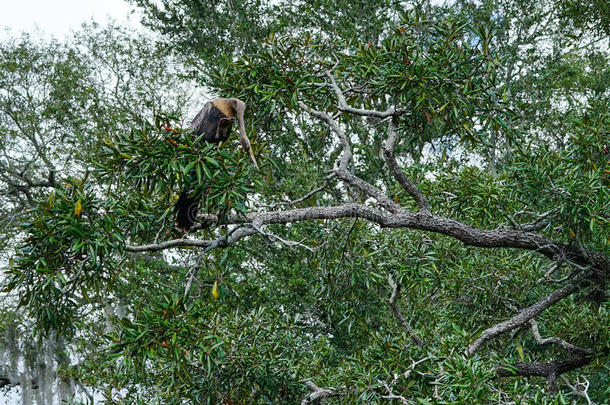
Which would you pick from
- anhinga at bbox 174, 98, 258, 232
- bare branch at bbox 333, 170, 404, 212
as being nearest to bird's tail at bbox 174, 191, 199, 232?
anhinga at bbox 174, 98, 258, 232

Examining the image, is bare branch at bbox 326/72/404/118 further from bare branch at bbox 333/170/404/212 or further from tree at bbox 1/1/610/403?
bare branch at bbox 333/170/404/212

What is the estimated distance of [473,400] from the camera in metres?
2.80

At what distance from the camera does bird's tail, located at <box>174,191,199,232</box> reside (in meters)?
3.07

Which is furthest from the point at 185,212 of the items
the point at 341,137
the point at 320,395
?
the point at 320,395

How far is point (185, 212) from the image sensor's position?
10.2 feet

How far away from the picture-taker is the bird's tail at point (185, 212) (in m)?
3.07

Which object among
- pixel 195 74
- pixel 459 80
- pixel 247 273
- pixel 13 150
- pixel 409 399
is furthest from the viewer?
pixel 13 150

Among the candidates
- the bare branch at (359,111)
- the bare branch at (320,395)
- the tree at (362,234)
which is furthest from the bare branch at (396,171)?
the bare branch at (320,395)

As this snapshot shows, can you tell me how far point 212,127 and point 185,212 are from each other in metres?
0.51

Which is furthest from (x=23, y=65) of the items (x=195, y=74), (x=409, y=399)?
(x=409, y=399)

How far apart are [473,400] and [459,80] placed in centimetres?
193

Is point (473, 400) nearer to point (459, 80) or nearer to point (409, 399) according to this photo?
point (409, 399)

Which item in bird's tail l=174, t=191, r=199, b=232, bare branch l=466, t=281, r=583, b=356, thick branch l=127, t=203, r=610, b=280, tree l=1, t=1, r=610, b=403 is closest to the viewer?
tree l=1, t=1, r=610, b=403

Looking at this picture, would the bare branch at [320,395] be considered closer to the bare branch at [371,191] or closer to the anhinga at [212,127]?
the bare branch at [371,191]
